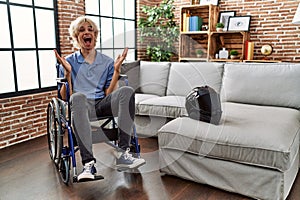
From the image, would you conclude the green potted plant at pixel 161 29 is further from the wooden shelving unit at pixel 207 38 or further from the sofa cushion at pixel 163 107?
the sofa cushion at pixel 163 107

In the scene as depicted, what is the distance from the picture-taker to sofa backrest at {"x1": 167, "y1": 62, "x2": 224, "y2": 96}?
2998 mm

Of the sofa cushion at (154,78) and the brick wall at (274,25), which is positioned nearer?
the sofa cushion at (154,78)

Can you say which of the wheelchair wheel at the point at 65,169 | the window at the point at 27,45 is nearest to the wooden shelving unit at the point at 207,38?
the window at the point at 27,45

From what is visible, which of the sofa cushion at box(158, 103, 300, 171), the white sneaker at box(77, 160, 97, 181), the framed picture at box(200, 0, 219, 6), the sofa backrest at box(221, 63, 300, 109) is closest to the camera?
the sofa cushion at box(158, 103, 300, 171)

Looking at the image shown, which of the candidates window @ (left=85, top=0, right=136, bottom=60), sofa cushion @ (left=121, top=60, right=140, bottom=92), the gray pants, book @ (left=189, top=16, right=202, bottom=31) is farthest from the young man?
book @ (left=189, top=16, right=202, bottom=31)

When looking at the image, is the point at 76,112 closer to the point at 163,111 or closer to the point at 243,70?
the point at 163,111

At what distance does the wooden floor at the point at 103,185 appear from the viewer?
1892 mm

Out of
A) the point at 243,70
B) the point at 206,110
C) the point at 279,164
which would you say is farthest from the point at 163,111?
the point at 279,164

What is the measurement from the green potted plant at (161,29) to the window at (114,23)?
211 mm

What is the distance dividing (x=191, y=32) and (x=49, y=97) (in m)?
2.56

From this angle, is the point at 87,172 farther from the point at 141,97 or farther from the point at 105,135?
the point at 141,97

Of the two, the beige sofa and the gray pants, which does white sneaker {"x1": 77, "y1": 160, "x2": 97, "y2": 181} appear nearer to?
the gray pants

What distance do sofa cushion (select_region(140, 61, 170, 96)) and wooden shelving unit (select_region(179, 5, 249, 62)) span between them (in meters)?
1.34

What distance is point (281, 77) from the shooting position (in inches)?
103
